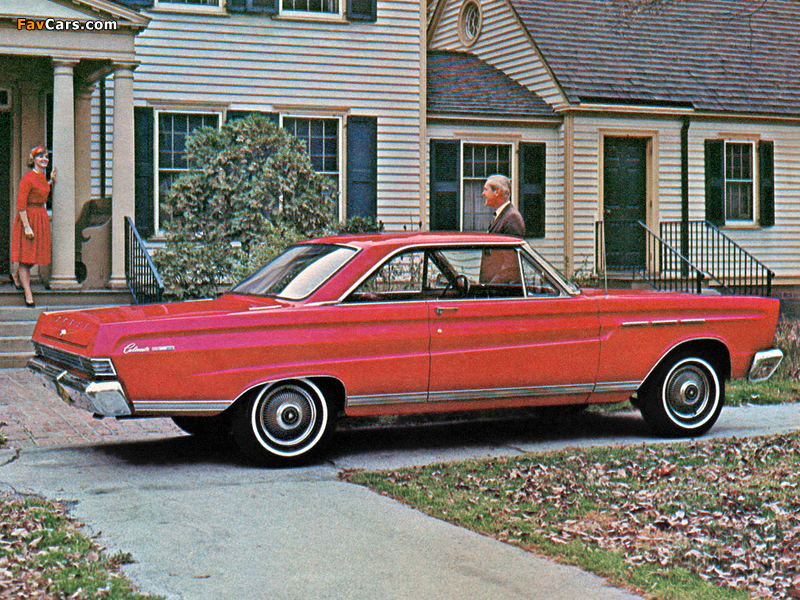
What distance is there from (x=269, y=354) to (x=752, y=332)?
412 cm

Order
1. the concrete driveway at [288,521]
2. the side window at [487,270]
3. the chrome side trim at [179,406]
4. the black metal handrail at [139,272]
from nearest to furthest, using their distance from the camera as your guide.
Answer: the concrete driveway at [288,521]
the chrome side trim at [179,406]
the side window at [487,270]
the black metal handrail at [139,272]

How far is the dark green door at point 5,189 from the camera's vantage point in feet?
51.1

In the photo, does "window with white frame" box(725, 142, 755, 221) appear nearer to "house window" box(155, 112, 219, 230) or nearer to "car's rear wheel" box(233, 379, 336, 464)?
"house window" box(155, 112, 219, 230)

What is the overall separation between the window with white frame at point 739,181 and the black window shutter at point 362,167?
7.12 m

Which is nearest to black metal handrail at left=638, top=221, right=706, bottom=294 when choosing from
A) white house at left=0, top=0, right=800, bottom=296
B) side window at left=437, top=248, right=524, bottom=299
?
white house at left=0, top=0, right=800, bottom=296

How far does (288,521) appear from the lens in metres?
5.86

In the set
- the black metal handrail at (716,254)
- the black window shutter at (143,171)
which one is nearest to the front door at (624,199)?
the black metal handrail at (716,254)

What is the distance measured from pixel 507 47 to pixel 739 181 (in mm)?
5090

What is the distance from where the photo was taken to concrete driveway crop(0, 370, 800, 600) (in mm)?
4762

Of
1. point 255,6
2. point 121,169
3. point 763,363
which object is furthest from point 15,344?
point 763,363

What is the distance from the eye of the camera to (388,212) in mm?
17625

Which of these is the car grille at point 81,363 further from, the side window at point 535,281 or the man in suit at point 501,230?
the side window at point 535,281

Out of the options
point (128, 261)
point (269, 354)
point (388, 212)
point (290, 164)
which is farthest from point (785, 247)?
point (269, 354)

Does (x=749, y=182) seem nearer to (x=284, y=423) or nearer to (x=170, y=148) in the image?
(x=170, y=148)
